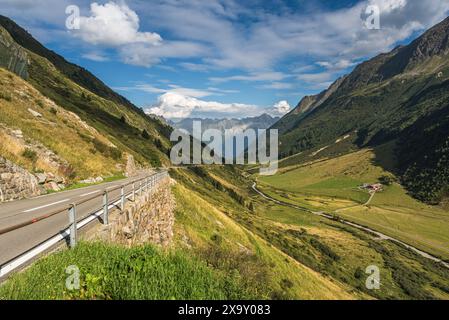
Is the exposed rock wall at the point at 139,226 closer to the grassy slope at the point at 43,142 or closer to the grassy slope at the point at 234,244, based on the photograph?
the grassy slope at the point at 234,244

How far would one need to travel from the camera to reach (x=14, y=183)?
842 inches

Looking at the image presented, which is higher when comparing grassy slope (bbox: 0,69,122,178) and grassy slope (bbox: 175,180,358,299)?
grassy slope (bbox: 0,69,122,178)

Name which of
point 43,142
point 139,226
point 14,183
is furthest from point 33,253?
point 43,142

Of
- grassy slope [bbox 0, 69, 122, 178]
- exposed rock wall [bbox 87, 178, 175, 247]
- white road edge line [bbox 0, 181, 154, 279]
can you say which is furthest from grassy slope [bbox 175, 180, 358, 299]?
white road edge line [bbox 0, 181, 154, 279]

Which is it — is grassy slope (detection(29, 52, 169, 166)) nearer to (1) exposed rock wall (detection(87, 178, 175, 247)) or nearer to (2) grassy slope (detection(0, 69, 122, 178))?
(2) grassy slope (detection(0, 69, 122, 178))

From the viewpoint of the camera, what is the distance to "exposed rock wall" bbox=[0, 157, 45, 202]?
20.2 metres

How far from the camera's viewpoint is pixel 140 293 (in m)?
7.02

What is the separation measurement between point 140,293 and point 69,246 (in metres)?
3.51

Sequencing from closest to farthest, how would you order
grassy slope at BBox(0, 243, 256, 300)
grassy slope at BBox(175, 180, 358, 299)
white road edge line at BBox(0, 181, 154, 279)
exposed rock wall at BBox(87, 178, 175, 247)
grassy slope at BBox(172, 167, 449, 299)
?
grassy slope at BBox(0, 243, 256, 300)
white road edge line at BBox(0, 181, 154, 279)
exposed rock wall at BBox(87, 178, 175, 247)
grassy slope at BBox(175, 180, 358, 299)
grassy slope at BBox(172, 167, 449, 299)

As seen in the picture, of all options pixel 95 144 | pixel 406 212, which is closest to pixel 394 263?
pixel 406 212

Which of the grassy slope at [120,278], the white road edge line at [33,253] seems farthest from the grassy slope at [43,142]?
the grassy slope at [120,278]

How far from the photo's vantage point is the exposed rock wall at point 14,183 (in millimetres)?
20250

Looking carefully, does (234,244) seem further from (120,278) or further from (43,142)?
(120,278)

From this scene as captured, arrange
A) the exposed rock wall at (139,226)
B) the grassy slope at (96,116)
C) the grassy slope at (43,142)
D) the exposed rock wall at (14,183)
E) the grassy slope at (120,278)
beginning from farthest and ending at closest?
the grassy slope at (96,116) < the grassy slope at (43,142) < the exposed rock wall at (14,183) < the exposed rock wall at (139,226) < the grassy slope at (120,278)
